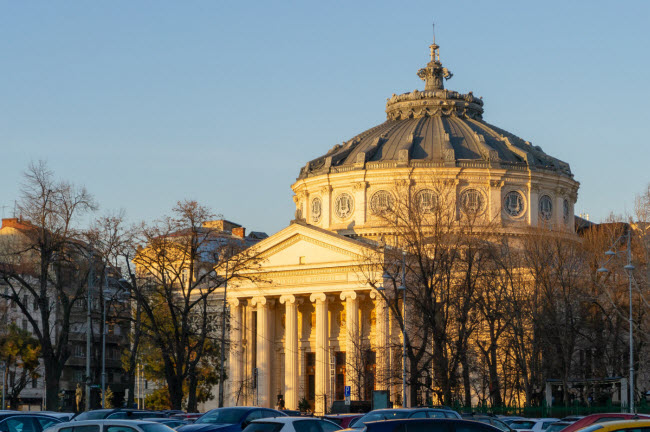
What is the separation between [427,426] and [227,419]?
1288 centimetres

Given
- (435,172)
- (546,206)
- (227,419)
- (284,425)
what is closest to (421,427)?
(284,425)

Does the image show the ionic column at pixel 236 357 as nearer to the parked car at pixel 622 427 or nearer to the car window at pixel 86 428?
the car window at pixel 86 428

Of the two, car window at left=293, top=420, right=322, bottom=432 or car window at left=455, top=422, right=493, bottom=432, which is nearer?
car window at left=455, top=422, right=493, bottom=432

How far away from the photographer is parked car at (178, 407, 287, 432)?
31516 millimetres

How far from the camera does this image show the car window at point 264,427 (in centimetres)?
2780

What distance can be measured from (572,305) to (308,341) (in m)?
25.0

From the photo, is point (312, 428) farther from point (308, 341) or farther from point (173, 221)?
point (308, 341)

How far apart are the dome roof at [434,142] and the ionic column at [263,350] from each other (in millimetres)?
15889

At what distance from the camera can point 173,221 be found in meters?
60.6

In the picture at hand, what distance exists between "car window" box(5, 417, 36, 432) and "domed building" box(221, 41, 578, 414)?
41899 millimetres

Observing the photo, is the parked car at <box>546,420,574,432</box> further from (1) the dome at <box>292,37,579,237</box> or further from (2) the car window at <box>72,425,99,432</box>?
(1) the dome at <box>292,37,579,237</box>

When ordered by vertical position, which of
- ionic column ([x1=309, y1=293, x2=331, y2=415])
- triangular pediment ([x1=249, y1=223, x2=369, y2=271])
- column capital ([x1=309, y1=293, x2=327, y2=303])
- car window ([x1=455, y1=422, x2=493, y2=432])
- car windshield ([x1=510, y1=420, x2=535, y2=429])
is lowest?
car windshield ([x1=510, y1=420, x2=535, y2=429])

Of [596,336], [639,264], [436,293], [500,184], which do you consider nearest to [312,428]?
[436,293]

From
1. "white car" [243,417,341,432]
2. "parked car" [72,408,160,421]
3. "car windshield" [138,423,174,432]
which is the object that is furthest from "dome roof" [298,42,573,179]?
"car windshield" [138,423,174,432]
